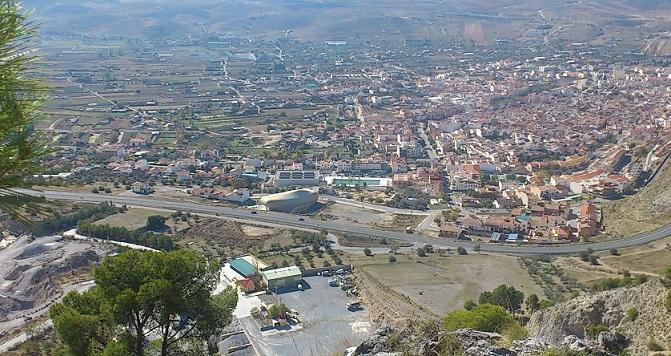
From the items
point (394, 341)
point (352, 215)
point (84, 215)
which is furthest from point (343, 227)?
point (394, 341)

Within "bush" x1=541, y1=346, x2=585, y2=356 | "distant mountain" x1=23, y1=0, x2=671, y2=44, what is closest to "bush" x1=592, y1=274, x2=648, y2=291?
"bush" x1=541, y1=346, x2=585, y2=356

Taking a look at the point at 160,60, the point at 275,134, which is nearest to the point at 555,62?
the point at 275,134

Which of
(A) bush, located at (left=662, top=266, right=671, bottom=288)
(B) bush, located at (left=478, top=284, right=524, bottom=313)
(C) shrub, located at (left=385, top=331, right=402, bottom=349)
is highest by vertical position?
(C) shrub, located at (left=385, top=331, right=402, bottom=349)

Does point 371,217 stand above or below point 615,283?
below

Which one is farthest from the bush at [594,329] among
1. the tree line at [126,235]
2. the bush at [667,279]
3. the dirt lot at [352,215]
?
the dirt lot at [352,215]

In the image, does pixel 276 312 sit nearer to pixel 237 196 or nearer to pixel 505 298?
pixel 505 298

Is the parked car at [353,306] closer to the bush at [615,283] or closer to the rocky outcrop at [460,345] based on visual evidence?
the bush at [615,283]

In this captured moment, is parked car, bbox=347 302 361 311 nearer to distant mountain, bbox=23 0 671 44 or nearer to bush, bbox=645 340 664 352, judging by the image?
bush, bbox=645 340 664 352
